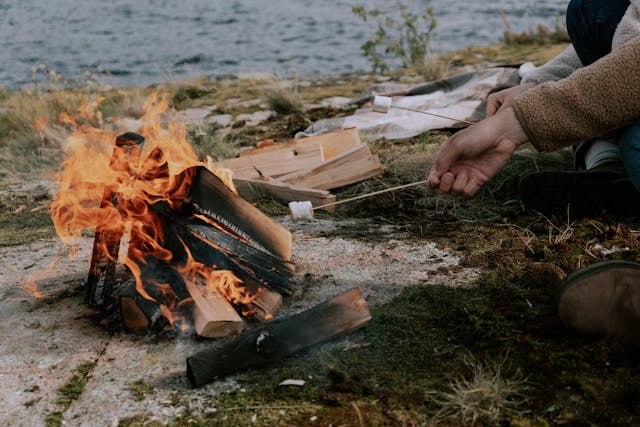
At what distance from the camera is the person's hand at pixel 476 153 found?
217 cm

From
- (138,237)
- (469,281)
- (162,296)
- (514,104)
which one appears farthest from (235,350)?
(514,104)

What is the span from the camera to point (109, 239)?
2633mm

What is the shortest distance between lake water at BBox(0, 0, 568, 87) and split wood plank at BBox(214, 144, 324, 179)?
7853mm

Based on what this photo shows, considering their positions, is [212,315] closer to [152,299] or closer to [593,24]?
[152,299]

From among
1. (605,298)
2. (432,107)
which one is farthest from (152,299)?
(432,107)

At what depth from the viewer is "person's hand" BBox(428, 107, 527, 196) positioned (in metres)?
2.17

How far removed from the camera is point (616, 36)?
7.63ft

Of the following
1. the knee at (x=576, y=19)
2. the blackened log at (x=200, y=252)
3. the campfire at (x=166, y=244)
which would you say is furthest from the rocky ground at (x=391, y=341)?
the knee at (x=576, y=19)

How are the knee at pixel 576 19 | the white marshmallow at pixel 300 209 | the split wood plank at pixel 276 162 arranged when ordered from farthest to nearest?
1. the split wood plank at pixel 276 162
2. the white marshmallow at pixel 300 209
3. the knee at pixel 576 19

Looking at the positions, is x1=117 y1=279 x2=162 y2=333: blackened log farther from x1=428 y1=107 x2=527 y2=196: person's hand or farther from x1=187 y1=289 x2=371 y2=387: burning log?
x1=428 y1=107 x2=527 y2=196: person's hand

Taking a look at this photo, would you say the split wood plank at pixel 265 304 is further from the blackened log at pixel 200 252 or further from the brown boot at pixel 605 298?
the brown boot at pixel 605 298

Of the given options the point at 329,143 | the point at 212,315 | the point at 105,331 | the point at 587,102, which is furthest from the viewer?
the point at 329,143

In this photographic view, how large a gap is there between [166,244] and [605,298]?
1.64m

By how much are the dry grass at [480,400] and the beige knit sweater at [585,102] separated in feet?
2.53
